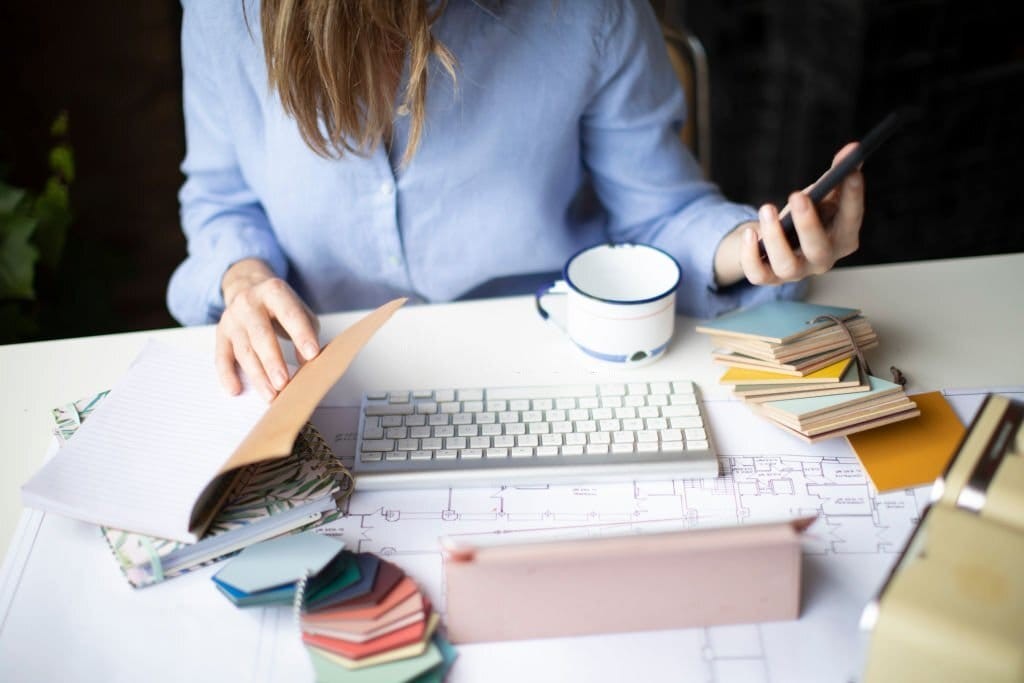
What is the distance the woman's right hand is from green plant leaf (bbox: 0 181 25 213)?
0.67m

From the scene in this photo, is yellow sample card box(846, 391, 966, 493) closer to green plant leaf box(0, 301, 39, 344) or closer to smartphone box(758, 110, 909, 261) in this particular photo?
smartphone box(758, 110, 909, 261)

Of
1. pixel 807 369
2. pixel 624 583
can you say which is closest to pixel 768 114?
pixel 807 369

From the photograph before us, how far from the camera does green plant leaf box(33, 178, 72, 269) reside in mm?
1431

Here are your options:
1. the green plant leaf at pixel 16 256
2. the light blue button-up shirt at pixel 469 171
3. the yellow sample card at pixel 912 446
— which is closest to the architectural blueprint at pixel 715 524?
the yellow sample card at pixel 912 446

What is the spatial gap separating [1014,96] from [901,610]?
5.85ft

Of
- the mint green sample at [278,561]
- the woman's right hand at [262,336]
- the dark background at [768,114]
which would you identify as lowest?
the dark background at [768,114]

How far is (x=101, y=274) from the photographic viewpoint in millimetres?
1754

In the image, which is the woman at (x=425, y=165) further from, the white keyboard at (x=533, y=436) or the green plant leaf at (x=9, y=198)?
the green plant leaf at (x=9, y=198)

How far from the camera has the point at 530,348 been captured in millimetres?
938

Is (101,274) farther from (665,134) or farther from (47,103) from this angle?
(665,134)

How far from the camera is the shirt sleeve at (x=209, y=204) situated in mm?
998

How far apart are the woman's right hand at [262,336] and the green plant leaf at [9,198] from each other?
67cm

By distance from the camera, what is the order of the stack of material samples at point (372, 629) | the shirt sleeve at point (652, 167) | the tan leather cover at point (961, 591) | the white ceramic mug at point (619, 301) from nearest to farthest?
the tan leather cover at point (961, 591), the stack of material samples at point (372, 629), the white ceramic mug at point (619, 301), the shirt sleeve at point (652, 167)

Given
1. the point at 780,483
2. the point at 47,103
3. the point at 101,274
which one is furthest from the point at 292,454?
Answer: the point at 47,103
